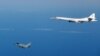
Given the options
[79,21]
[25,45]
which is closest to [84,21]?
[79,21]

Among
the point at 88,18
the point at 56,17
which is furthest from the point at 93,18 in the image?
the point at 56,17

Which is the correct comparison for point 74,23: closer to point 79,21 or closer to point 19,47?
point 79,21

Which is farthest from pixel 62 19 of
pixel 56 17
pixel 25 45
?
pixel 25 45

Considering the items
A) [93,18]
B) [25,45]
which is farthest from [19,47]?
[93,18]

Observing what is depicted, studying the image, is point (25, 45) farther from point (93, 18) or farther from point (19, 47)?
point (93, 18)

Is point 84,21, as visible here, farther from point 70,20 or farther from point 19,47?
point 19,47

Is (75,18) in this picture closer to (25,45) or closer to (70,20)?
(70,20)
